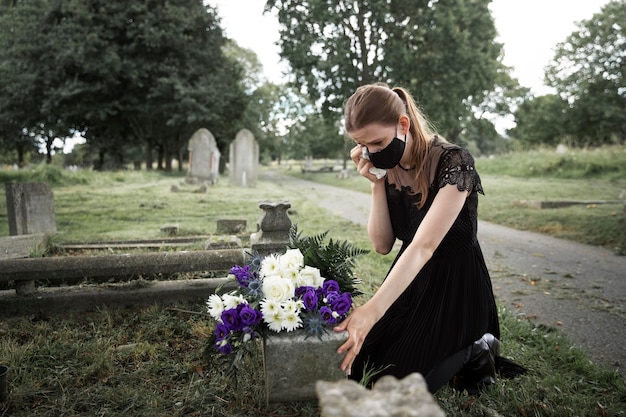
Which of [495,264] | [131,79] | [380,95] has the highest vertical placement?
[131,79]

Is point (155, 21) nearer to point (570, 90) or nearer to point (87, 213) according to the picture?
point (87, 213)

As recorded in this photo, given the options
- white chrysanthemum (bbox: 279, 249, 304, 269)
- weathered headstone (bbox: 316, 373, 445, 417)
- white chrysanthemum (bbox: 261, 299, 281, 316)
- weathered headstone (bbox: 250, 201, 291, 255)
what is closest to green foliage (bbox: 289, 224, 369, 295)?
white chrysanthemum (bbox: 279, 249, 304, 269)

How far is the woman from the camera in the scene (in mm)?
2252

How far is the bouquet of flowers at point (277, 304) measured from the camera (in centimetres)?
213

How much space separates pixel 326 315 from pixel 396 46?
62.7 feet

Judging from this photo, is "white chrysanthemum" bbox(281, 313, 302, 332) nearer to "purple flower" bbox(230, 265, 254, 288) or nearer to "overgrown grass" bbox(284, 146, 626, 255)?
"purple flower" bbox(230, 265, 254, 288)

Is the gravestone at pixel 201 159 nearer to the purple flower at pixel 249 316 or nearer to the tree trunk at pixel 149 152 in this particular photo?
the tree trunk at pixel 149 152

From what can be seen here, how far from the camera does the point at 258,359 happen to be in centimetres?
293

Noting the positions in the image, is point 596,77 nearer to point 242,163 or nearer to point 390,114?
point 242,163

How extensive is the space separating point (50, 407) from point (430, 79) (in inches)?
811

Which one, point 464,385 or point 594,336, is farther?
point 594,336

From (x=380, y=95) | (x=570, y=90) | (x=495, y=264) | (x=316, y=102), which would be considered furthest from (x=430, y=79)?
(x=570, y=90)

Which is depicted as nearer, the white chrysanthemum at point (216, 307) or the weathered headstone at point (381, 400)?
the weathered headstone at point (381, 400)

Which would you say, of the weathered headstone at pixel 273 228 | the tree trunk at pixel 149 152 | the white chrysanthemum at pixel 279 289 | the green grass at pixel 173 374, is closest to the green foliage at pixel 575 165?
the green grass at pixel 173 374
